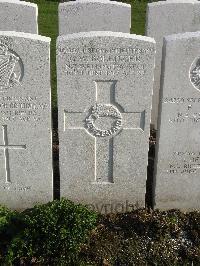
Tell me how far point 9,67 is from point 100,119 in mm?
1193

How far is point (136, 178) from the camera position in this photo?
5898mm

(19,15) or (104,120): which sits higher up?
(19,15)

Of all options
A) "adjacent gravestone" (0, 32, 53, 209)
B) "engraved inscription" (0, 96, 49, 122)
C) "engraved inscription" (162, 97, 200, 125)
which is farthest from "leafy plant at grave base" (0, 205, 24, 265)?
"engraved inscription" (162, 97, 200, 125)

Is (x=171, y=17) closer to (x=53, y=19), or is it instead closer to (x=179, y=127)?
(x=179, y=127)

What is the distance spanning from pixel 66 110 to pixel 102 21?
2301 millimetres

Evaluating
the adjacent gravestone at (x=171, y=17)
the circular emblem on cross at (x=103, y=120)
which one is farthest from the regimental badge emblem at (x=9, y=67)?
the adjacent gravestone at (x=171, y=17)

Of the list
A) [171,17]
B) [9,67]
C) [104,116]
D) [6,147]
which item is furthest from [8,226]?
[171,17]

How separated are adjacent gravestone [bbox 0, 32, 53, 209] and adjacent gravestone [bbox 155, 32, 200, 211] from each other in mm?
1334

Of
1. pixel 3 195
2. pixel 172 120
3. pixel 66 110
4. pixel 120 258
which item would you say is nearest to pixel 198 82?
pixel 172 120

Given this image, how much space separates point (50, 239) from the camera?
5055 millimetres

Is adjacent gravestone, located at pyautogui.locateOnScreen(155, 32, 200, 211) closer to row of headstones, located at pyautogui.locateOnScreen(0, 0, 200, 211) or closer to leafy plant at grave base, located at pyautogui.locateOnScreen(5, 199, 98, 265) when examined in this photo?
row of headstones, located at pyautogui.locateOnScreen(0, 0, 200, 211)

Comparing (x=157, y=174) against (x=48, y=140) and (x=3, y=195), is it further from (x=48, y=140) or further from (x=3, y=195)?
(x=3, y=195)

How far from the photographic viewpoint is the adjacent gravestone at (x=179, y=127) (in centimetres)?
518

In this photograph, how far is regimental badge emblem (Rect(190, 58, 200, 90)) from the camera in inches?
207
